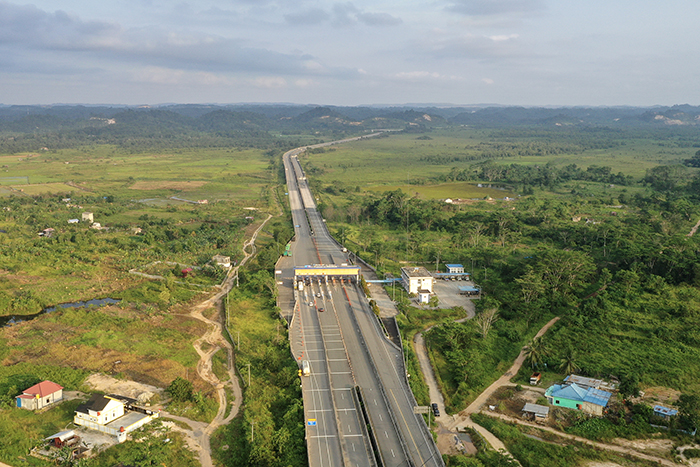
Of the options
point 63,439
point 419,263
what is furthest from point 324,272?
point 63,439

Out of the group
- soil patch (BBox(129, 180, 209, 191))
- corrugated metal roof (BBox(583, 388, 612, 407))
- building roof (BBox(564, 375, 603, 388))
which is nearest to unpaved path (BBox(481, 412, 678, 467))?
corrugated metal roof (BBox(583, 388, 612, 407))

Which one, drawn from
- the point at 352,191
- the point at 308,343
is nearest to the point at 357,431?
the point at 308,343

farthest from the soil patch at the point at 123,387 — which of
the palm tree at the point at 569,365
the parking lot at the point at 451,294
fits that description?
the palm tree at the point at 569,365

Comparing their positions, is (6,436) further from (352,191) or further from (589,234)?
(352,191)

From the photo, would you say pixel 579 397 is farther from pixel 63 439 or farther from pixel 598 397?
pixel 63 439

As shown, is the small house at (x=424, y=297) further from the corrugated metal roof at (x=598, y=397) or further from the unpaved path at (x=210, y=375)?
the corrugated metal roof at (x=598, y=397)

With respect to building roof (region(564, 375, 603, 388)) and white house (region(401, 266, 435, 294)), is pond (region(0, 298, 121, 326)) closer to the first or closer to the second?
white house (region(401, 266, 435, 294))
